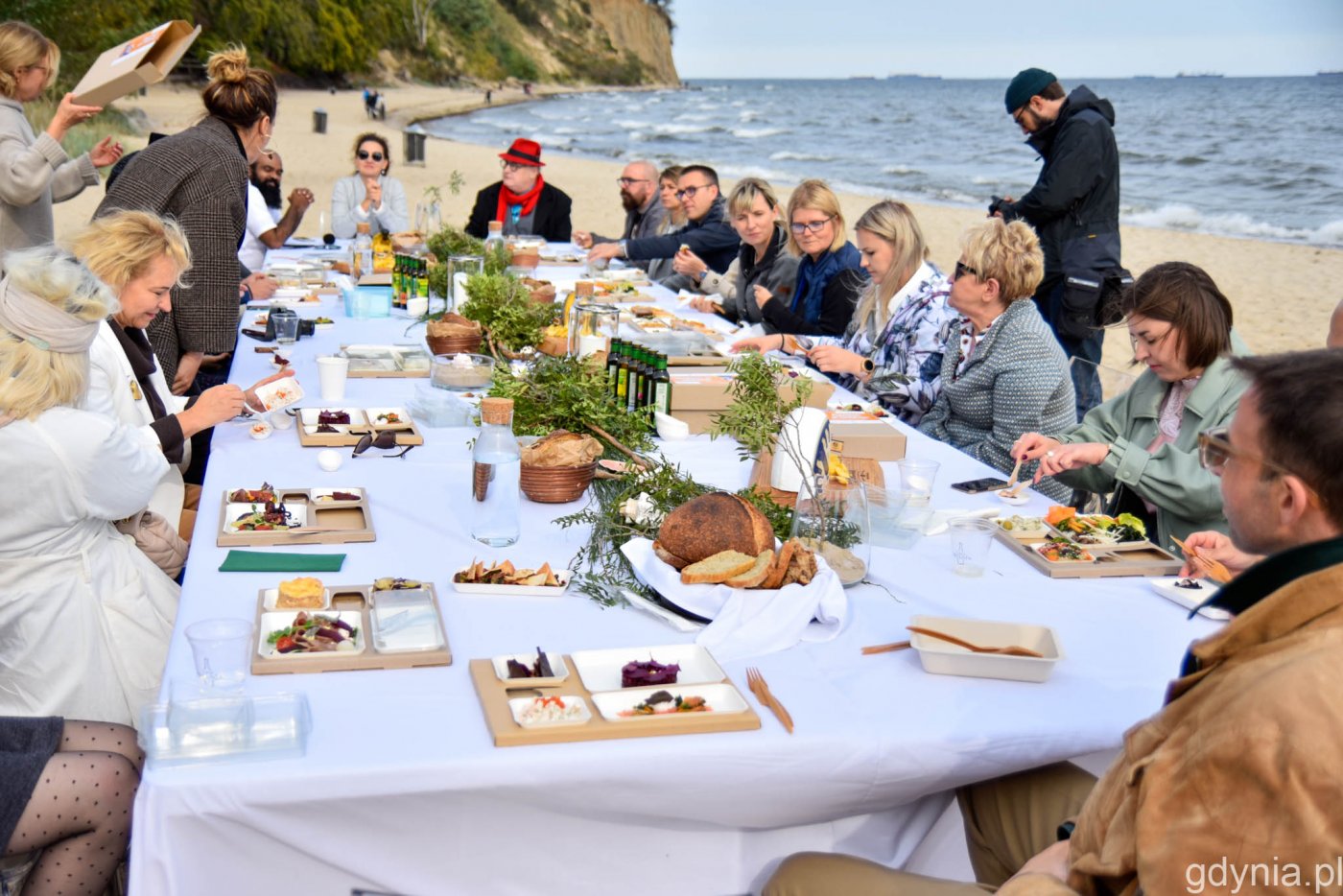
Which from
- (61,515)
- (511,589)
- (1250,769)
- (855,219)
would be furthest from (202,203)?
(855,219)

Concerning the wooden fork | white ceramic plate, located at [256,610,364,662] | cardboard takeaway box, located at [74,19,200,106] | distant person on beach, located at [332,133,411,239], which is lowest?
the wooden fork

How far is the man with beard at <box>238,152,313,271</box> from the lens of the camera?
642 cm

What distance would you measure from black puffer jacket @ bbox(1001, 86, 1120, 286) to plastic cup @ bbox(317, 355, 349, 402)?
3486mm

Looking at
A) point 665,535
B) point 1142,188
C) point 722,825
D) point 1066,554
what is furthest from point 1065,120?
point 1142,188

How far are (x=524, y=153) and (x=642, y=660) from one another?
6.30 meters

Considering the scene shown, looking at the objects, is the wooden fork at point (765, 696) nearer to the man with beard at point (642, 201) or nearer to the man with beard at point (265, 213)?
the man with beard at point (265, 213)

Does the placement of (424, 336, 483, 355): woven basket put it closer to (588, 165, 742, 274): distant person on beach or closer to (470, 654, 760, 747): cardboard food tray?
(470, 654, 760, 747): cardboard food tray

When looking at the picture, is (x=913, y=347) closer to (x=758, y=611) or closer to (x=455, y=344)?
(x=455, y=344)

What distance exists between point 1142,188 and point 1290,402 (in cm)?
2760

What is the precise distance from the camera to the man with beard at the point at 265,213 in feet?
21.1

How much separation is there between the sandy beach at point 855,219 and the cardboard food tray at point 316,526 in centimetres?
392

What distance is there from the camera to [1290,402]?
1.36 meters

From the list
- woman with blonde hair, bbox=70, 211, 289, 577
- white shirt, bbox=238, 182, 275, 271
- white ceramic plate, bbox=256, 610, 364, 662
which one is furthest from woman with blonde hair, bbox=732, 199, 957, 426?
white shirt, bbox=238, 182, 275, 271

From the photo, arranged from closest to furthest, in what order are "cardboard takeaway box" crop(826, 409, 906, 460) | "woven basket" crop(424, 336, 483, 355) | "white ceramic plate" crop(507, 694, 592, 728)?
1. "white ceramic plate" crop(507, 694, 592, 728)
2. "cardboard takeaway box" crop(826, 409, 906, 460)
3. "woven basket" crop(424, 336, 483, 355)
